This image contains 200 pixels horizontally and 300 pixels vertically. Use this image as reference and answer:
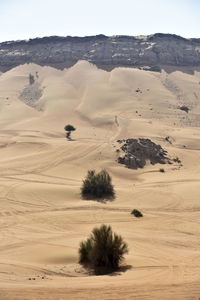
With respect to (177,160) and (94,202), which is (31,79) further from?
(94,202)

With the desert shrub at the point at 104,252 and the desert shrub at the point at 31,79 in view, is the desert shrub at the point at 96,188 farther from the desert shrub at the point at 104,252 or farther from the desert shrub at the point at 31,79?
the desert shrub at the point at 31,79

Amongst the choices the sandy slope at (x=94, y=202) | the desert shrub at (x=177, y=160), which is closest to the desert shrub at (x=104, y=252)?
the sandy slope at (x=94, y=202)

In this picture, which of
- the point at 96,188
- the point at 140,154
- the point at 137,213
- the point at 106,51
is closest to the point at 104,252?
the point at 137,213

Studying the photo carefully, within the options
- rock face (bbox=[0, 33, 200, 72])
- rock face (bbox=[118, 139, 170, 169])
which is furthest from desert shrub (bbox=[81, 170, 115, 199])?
rock face (bbox=[0, 33, 200, 72])

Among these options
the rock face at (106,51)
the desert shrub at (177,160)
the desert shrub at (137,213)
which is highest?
the rock face at (106,51)

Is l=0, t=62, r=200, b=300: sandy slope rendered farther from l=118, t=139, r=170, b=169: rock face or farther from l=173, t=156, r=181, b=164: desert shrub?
l=118, t=139, r=170, b=169: rock face

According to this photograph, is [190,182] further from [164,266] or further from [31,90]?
[31,90]

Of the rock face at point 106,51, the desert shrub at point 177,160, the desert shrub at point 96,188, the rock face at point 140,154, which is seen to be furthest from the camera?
the rock face at point 106,51
